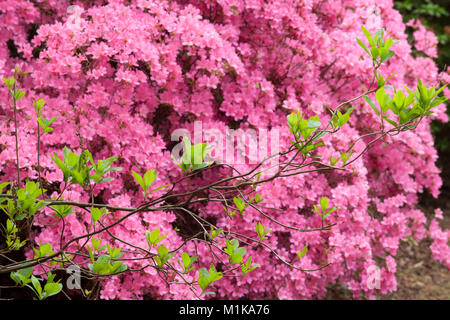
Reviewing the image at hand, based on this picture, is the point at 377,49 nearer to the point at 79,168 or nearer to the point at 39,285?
the point at 79,168

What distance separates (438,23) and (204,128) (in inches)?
175

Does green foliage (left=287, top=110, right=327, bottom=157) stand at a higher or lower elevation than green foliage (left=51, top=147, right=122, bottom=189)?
higher

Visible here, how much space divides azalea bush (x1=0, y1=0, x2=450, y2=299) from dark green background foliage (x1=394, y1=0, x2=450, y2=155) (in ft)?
7.41

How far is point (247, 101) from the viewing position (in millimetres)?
2580

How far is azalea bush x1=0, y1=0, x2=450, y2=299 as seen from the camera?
6.82ft

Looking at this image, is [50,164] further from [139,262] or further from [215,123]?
[215,123]

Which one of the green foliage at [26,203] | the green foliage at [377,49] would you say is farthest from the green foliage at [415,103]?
the green foliage at [26,203]

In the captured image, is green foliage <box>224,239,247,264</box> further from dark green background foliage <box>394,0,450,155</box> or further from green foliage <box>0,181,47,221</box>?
dark green background foliage <box>394,0,450,155</box>

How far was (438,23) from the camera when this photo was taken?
5.64m

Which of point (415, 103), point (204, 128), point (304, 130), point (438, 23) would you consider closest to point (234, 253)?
point (304, 130)

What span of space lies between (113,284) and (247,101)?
1.20 metres

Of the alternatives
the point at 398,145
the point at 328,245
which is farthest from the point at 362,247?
the point at 398,145

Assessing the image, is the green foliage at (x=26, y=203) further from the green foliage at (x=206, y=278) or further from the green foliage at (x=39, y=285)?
the green foliage at (x=206, y=278)

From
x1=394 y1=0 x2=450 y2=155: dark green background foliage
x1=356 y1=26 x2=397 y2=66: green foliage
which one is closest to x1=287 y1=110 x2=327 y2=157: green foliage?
x1=356 y1=26 x2=397 y2=66: green foliage
